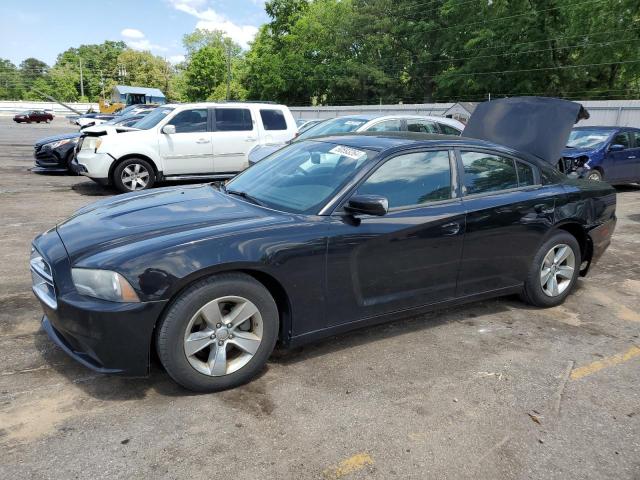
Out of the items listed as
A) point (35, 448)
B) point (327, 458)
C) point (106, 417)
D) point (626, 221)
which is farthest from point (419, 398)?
point (626, 221)

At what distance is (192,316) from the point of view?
113 inches

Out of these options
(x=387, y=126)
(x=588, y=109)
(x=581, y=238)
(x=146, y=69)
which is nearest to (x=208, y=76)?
(x=146, y=69)

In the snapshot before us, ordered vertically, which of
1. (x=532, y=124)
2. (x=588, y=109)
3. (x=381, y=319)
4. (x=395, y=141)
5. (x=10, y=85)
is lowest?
(x=381, y=319)

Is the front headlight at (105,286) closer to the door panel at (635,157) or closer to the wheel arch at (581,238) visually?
the wheel arch at (581,238)

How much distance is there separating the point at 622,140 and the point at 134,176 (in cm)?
1077

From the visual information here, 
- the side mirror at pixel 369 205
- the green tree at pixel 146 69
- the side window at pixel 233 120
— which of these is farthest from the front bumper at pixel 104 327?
the green tree at pixel 146 69

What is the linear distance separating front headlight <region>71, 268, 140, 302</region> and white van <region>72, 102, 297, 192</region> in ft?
23.9

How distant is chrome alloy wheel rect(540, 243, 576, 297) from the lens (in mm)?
4562

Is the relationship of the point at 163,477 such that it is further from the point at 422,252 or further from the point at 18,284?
the point at 18,284

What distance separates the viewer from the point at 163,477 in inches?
92.1

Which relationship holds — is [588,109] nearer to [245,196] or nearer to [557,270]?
[557,270]

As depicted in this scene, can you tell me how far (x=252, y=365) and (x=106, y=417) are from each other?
2.79 ft

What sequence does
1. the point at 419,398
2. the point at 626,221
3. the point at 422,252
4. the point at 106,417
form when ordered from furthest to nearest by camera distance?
the point at 626,221, the point at 422,252, the point at 419,398, the point at 106,417

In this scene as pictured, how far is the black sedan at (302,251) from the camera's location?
9.29 feet
